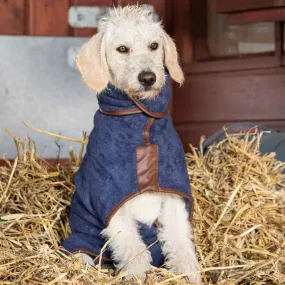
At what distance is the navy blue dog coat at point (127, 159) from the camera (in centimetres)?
301

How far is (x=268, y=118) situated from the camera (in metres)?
4.66

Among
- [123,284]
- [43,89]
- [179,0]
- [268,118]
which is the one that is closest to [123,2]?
[179,0]

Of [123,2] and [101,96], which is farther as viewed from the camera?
[123,2]

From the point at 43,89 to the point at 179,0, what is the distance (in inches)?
41.0

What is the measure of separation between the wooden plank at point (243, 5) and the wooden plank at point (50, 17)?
3.16 ft

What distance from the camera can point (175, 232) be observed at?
3.12 meters

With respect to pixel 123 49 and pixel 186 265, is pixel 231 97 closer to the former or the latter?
pixel 123 49

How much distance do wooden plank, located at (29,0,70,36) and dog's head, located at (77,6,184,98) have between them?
149 centimetres

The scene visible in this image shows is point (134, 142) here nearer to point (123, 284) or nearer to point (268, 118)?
point (123, 284)

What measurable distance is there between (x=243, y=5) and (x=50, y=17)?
1.20m

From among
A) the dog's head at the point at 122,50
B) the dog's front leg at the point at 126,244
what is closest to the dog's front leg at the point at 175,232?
the dog's front leg at the point at 126,244

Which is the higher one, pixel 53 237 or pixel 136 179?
pixel 136 179

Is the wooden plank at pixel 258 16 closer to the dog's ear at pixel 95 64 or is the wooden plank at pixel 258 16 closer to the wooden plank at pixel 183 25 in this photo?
the wooden plank at pixel 183 25

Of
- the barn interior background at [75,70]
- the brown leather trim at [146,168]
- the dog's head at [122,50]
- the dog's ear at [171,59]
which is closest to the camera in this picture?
the brown leather trim at [146,168]
